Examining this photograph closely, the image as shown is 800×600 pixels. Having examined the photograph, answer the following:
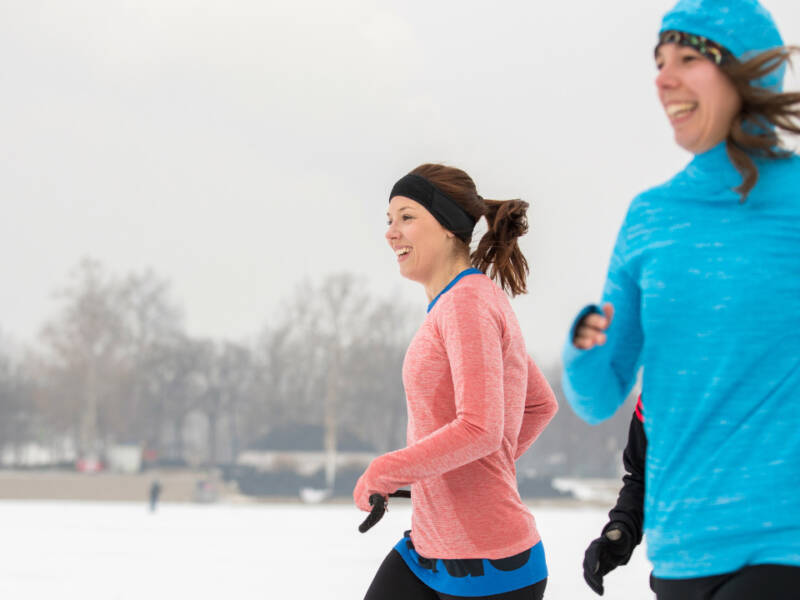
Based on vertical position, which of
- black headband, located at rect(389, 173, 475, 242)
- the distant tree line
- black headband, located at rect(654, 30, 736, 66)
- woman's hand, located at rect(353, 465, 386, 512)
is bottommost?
the distant tree line

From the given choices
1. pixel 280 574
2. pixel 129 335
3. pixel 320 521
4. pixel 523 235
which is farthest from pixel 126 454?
pixel 523 235

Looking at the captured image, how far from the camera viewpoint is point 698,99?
1.54m

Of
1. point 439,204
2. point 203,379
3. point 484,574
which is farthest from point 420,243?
point 203,379

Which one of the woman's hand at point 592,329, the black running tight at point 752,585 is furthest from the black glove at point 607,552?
the woman's hand at point 592,329

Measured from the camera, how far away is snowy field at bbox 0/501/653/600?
7664mm

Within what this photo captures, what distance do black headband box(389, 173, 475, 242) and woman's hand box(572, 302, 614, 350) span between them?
1070 mm

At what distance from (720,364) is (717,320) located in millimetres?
63

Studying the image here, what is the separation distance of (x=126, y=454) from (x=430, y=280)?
49751mm

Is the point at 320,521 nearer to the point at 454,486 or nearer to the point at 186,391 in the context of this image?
the point at 454,486

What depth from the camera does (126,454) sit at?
49.9 metres

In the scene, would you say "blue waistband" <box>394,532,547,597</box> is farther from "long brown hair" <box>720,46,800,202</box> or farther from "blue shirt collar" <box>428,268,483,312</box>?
"long brown hair" <box>720,46,800,202</box>

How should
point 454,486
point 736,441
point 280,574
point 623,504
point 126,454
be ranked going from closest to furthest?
point 736,441
point 623,504
point 454,486
point 280,574
point 126,454

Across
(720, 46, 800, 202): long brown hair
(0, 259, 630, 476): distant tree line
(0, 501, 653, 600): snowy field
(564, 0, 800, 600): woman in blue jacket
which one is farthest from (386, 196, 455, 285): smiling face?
(0, 259, 630, 476): distant tree line

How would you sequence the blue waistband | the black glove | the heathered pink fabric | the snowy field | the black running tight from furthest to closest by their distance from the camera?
the snowy field
the blue waistband
the heathered pink fabric
the black glove
the black running tight
